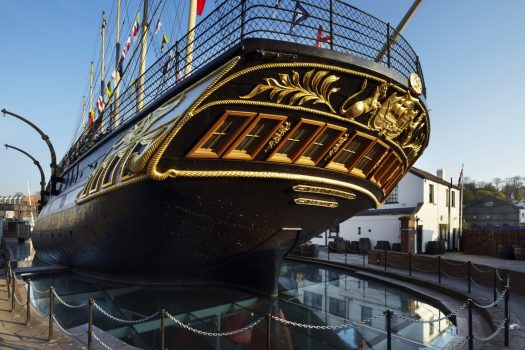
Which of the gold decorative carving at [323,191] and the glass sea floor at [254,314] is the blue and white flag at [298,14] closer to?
the gold decorative carving at [323,191]

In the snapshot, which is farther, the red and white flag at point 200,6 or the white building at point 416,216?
the white building at point 416,216

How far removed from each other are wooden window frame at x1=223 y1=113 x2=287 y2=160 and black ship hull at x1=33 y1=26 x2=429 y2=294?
0.7 inches

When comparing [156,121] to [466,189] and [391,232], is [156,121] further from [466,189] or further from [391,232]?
[466,189]

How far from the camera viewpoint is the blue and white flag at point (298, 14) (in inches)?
209

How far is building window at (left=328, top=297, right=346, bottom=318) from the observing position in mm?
7118

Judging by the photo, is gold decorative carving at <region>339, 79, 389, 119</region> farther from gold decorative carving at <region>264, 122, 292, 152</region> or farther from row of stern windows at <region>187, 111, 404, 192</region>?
gold decorative carving at <region>264, 122, 292, 152</region>

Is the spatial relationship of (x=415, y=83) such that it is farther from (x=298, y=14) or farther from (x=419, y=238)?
(x=419, y=238)

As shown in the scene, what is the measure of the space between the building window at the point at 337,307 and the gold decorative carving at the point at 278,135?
347 cm

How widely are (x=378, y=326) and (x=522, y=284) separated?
4.70 m

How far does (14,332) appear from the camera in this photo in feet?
16.0

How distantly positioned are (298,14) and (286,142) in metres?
1.88

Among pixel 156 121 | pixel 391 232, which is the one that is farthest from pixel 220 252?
pixel 391 232

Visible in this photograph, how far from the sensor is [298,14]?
17.7 feet

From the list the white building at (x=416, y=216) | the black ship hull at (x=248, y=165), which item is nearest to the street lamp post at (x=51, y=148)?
the black ship hull at (x=248, y=165)
